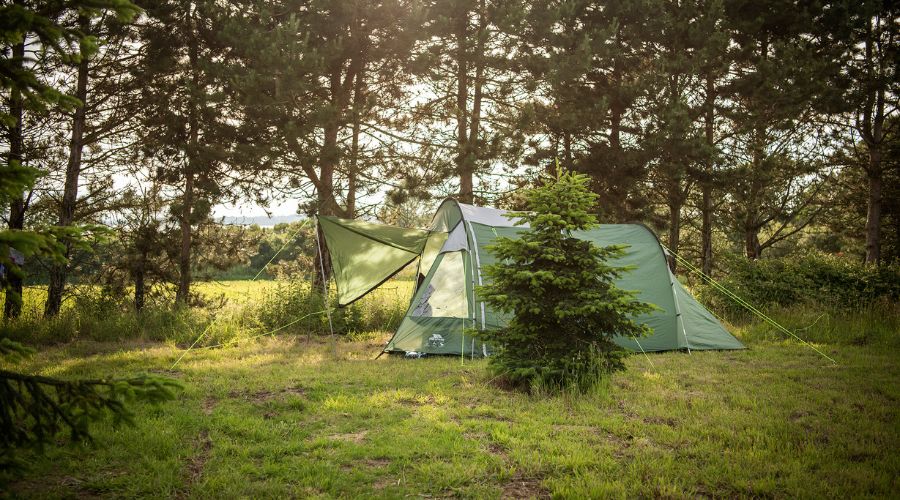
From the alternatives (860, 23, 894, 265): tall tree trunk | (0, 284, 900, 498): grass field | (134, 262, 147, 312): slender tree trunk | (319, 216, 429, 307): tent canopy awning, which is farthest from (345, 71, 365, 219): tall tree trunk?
(860, 23, 894, 265): tall tree trunk

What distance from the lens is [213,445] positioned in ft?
13.1

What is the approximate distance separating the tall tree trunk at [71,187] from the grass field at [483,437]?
13.0 feet

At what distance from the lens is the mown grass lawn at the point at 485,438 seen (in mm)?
3332

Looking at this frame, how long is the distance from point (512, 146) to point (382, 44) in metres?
3.66

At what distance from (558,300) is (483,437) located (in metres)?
1.83

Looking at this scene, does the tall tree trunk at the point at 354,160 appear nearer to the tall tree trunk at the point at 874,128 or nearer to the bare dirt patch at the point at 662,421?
the bare dirt patch at the point at 662,421

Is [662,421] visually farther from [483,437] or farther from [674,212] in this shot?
[674,212]

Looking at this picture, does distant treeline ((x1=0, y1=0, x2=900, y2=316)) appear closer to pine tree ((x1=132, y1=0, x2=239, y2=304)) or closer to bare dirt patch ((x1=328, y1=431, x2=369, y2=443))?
pine tree ((x1=132, y1=0, x2=239, y2=304))

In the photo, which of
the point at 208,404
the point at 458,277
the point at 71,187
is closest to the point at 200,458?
the point at 208,404

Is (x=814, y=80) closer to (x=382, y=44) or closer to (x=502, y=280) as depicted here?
(x=382, y=44)

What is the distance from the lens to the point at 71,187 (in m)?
9.98

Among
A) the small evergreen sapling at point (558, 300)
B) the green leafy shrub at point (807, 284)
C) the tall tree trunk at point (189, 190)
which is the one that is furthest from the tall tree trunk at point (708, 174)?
the tall tree trunk at point (189, 190)

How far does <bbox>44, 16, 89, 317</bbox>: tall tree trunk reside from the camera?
980 centimetres

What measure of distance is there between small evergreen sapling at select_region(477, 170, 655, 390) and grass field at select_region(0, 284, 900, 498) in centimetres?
32
